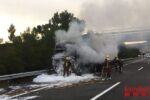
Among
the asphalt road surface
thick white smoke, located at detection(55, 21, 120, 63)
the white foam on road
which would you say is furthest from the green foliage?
the asphalt road surface

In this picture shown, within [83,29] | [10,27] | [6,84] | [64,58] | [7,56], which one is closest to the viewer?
[6,84]

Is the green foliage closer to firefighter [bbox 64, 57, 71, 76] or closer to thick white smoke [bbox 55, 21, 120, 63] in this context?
thick white smoke [bbox 55, 21, 120, 63]

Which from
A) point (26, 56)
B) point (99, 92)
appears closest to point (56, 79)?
point (99, 92)

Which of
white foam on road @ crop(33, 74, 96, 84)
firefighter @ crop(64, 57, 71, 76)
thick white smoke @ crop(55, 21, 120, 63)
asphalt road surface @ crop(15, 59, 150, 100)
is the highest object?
thick white smoke @ crop(55, 21, 120, 63)

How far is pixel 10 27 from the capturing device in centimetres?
9319

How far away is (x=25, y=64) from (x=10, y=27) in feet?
183

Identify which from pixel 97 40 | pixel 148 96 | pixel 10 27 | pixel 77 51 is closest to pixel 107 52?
pixel 97 40

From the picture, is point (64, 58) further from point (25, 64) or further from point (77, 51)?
point (25, 64)

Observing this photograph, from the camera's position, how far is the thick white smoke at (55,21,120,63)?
28828mm

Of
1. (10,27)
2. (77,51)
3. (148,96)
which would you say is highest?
(10,27)

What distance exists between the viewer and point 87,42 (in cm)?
3011

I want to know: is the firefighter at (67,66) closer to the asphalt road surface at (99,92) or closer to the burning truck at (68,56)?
the burning truck at (68,56)

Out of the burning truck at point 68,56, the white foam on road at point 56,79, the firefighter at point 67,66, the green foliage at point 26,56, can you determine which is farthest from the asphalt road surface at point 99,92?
the green foliage at point 26,56

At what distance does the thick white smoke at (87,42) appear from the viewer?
28.8 m
